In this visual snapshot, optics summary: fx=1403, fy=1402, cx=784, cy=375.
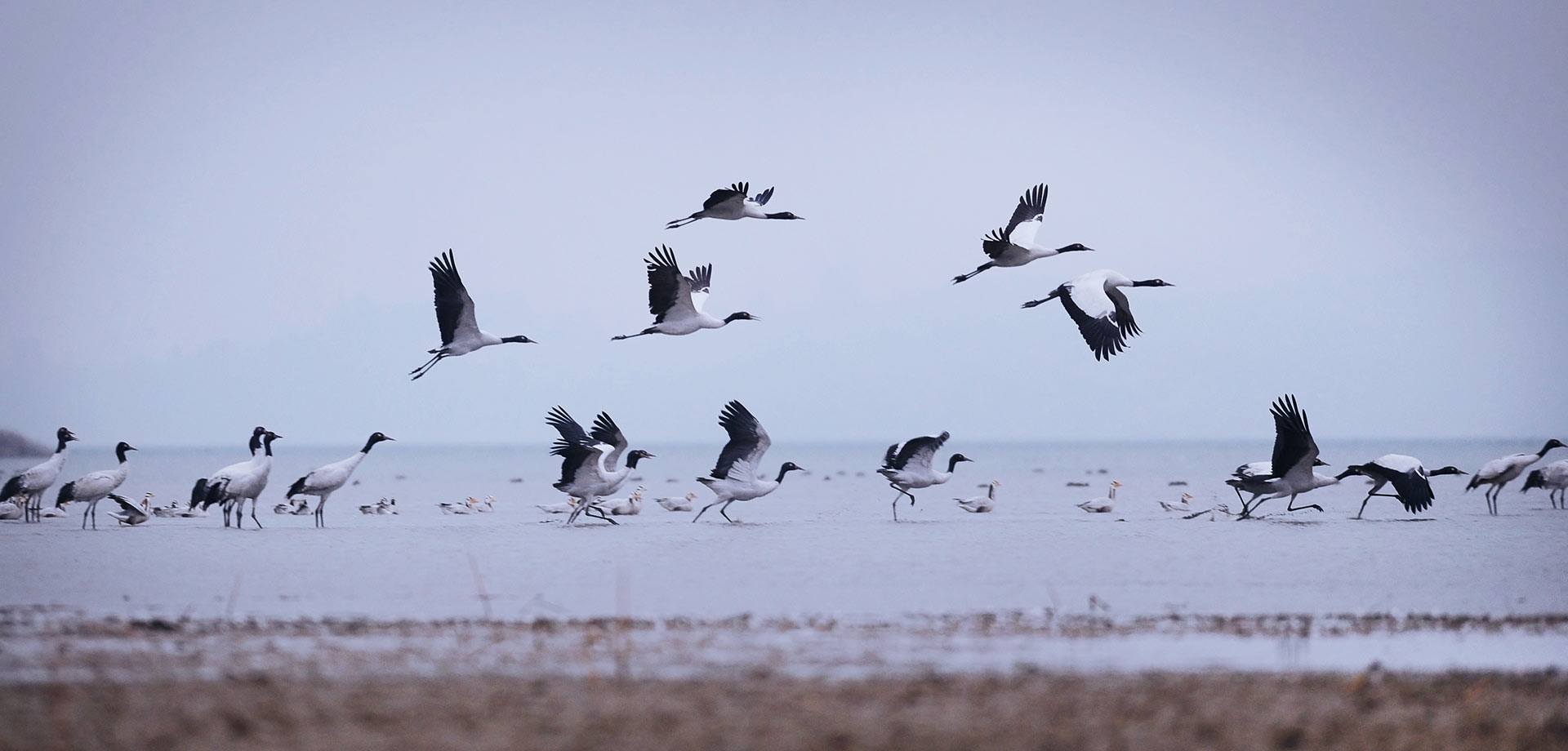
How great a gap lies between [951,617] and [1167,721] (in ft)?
12.3

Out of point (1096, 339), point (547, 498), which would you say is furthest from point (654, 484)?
point (1096, 339)

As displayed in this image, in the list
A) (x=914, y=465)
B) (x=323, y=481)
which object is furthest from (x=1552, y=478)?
(x=323, y=481)

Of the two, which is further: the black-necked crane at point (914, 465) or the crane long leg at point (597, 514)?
the black-necked crane at point (914, 465)

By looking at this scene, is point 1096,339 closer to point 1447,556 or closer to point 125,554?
point 1447,556

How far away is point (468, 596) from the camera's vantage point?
39.2 ft

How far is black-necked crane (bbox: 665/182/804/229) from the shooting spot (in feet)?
54.5

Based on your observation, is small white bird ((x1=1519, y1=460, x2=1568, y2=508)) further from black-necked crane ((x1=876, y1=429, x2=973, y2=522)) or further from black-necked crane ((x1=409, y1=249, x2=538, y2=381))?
black-necked crane ((x1=409, y1=249, x2=538, y2=381))

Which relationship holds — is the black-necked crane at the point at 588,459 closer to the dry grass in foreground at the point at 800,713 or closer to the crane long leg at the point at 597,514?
the crane long leg at the point at 597,514

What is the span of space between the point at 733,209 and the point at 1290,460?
347 inches

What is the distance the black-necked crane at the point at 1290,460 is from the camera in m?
18.9

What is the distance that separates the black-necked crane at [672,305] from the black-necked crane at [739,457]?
53.2 inches

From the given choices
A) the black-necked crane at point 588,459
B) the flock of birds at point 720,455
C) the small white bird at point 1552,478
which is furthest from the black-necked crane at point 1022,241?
the small white bird at point 1552,478

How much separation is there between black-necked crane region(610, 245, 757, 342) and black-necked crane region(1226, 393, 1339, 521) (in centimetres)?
741

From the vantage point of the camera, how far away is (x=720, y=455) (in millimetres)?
20109
